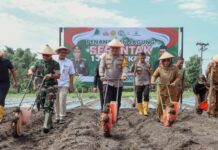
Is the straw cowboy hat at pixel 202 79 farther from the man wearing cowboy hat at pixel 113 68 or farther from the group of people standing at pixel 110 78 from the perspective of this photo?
the man wearing cowboy hat at pixel 113 68

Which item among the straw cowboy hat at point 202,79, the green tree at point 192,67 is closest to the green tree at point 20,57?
the green tree at point 192,67

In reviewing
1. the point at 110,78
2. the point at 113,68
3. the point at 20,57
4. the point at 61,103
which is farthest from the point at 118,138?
the point at 20,57

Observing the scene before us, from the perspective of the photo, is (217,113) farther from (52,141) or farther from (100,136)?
(52,141)

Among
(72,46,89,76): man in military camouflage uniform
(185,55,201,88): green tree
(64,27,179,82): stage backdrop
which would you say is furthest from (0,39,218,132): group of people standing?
(185,55,201,88): green tree

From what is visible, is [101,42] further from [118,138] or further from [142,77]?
[118,138]

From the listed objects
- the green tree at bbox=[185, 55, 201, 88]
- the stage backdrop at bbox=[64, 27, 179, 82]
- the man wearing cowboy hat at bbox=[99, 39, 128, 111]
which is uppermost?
the stage backdrop at bbox=[64, 27, 179, 82]

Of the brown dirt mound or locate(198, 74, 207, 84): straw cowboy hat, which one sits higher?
locate(198, 74, 207, 84): straw cowboy hat

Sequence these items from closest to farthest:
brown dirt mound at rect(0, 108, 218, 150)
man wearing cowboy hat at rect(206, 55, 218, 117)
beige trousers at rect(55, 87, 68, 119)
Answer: brown dirt mound at rect(0, 108, 218, 150)
beige trousers at rect(55, 87, 68, 119)
man wearing cowboy hat at rect(206, 55, 218, 117)

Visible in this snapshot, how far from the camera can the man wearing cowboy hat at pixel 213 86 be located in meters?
13.2

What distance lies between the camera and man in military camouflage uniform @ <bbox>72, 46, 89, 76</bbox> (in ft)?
80.1

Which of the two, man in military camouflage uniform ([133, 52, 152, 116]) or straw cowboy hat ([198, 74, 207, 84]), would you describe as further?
straw cowboy hat ([198, 74, 207, 84])

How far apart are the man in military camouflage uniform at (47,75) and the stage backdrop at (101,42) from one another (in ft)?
47.2

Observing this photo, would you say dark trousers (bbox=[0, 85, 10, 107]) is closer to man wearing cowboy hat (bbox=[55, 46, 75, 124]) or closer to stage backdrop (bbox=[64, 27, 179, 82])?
man wearing cowboy hat (bbox=[55, 46, 75, 124])

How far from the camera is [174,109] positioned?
32.8ft
